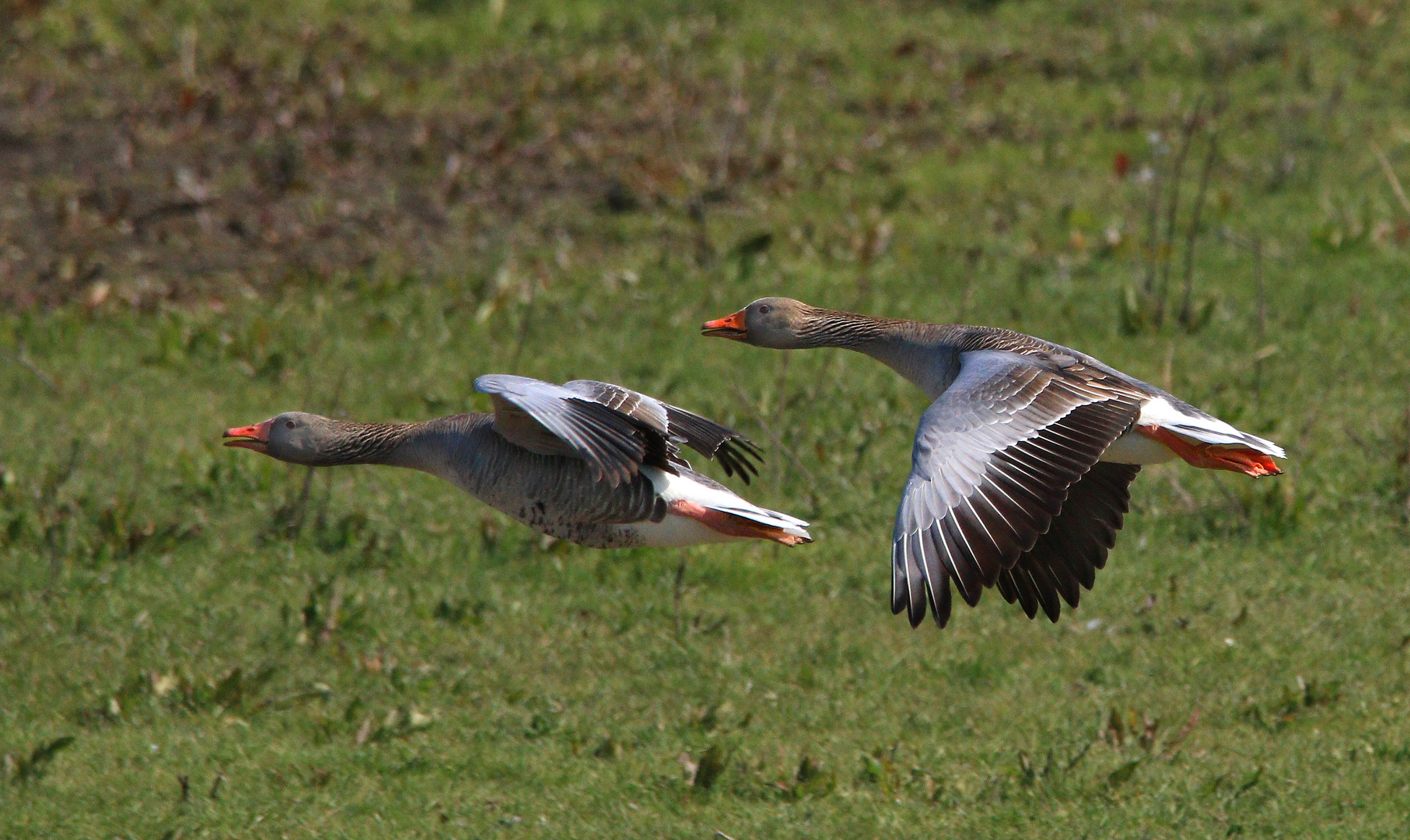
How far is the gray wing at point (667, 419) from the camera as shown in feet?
20.0

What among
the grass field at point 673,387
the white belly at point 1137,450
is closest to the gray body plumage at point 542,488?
the grass field at point 673,387

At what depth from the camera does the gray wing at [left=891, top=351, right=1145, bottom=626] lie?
5195mm

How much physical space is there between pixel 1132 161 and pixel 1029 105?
1261 mm

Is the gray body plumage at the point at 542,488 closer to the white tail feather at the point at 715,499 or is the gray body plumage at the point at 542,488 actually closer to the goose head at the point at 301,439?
the white tail feather at the point at 715,499

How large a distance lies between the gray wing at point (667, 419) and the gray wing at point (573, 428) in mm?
74

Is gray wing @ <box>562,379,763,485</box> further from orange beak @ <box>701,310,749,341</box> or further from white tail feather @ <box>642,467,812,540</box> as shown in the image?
orange beak @ <box>701,310,749,341</box>

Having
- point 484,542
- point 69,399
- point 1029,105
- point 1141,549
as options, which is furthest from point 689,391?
point 1029,105

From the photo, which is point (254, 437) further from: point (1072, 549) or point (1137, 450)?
point (1137, 450)

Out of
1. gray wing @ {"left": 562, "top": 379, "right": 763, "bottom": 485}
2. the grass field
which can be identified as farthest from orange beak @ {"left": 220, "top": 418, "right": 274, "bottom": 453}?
the grass field

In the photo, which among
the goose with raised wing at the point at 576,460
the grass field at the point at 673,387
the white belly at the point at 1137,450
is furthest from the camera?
the grass field at the point at 673,387

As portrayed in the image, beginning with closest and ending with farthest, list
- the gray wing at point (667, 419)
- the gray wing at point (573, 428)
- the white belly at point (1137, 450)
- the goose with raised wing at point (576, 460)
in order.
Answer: the gray wing at point (573, 428)
the goose with raised wing at point (576, 460)
the gray wing at point (667, 419)
the white belly at point (1137, 450)

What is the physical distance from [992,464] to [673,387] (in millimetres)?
5023

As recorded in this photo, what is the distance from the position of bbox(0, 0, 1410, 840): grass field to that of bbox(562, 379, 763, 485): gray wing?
1.53 metres

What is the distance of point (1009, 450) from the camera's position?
224 inches
